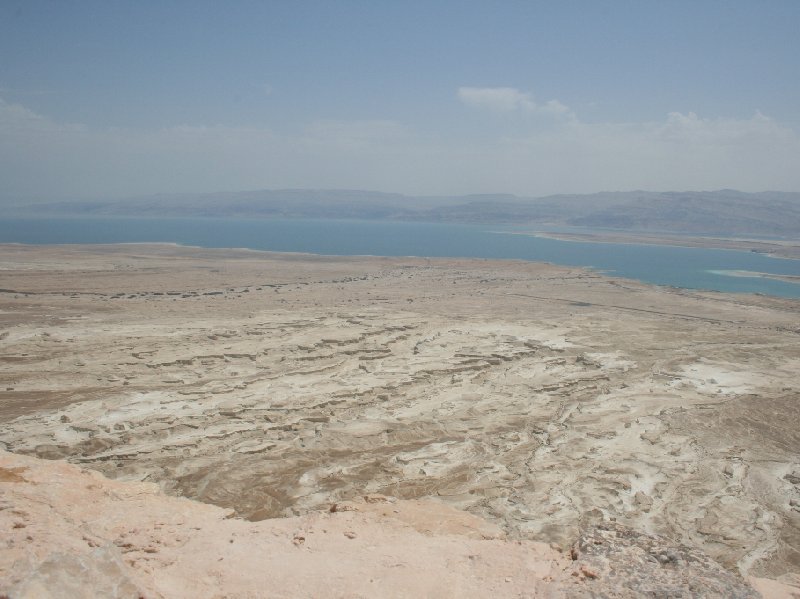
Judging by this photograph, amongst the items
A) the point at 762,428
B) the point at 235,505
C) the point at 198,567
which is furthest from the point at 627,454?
the point at 198,567

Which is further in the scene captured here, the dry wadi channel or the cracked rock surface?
the dry wadi channel

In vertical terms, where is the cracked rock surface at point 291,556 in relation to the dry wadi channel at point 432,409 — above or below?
above

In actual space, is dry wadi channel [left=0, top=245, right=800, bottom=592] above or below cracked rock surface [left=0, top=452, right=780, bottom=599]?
below

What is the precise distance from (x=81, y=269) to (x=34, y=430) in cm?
3639

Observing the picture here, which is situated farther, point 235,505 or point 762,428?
point 762,428

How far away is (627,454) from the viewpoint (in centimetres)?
1350

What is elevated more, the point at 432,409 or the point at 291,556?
the point at 291,556

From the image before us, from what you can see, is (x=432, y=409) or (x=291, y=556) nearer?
(x=291, y=556)

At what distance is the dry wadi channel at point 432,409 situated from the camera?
11188 mm

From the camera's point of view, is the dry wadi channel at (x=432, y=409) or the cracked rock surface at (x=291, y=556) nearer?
the cracked rock surface at (x=291, y=556)

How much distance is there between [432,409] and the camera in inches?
630

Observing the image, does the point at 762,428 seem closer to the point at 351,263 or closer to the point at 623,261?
the point at 351,263

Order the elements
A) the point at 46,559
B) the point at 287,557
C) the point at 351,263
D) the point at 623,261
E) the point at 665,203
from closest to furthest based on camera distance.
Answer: the point at 46,559
the point at 287,557
the point at 351,263
the point at 623,261
the point at 665,203

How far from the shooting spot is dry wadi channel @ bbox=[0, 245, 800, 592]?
36.7 feet
